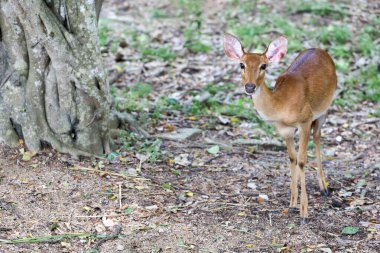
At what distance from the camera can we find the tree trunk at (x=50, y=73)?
20.4ft

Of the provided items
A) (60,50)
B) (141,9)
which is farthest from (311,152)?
(141,9)

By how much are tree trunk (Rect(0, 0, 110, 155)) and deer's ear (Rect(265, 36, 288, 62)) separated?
5.46 ft

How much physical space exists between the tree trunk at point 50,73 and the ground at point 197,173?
0.85ft

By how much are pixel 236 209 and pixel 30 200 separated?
1842mm

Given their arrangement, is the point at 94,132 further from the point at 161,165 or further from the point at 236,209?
the point at 236,209

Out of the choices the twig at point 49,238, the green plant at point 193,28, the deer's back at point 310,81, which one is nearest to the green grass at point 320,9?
the green plant at point 193,28

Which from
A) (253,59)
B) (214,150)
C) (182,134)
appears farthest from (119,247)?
(182,134)

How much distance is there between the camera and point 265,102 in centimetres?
603

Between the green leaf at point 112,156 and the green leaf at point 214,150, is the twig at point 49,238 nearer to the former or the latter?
the green leaf at point 112,156

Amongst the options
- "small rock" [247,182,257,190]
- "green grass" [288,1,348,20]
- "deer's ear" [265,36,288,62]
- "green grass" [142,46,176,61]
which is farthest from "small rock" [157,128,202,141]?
"green grass" [288,1,348,20]

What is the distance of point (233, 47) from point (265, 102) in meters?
0.57

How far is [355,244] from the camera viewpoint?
18.3ft

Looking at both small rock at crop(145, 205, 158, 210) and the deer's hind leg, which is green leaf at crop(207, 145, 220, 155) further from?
small rock at crop(145, 205, 158, 210)

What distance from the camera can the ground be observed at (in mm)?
5559
